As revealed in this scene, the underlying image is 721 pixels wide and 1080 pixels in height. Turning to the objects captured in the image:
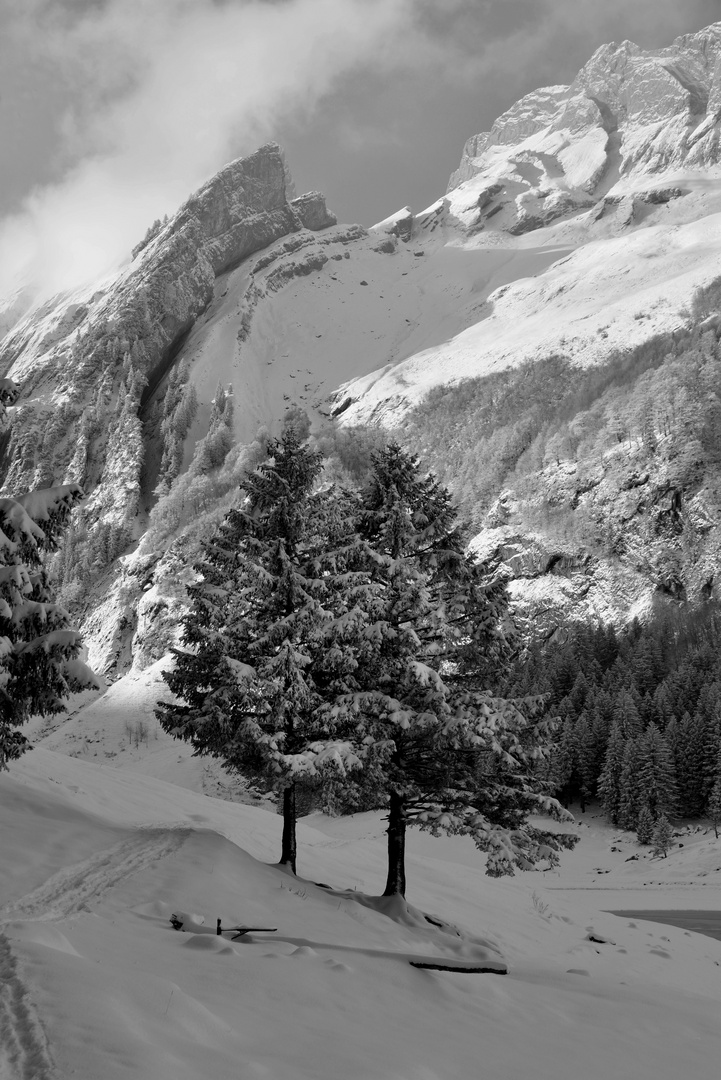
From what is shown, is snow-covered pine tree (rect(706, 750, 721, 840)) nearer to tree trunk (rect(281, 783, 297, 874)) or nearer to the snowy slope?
the snowy slope

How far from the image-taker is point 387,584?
46.8ft

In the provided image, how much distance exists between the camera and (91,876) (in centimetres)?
1091

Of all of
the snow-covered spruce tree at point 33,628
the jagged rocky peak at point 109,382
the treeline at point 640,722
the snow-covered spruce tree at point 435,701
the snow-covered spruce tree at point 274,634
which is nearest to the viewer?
the snow-covered spruce tree at point 33,628

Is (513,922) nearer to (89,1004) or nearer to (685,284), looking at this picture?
(89,1004)

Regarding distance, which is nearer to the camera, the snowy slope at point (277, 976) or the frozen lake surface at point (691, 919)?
the snowy slope at point (277, 976)

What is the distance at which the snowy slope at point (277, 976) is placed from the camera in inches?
186

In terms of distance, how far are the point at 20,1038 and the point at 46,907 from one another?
543cm

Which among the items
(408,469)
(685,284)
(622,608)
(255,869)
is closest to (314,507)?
(408,469)

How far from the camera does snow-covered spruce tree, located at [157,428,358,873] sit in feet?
44.2

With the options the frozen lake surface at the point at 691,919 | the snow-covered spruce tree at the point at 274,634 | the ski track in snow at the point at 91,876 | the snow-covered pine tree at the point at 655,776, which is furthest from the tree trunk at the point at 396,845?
the snow-covered pine tree at the point at 655,776

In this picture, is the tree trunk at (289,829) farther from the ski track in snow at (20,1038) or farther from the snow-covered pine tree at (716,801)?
the snow-covered pine tree at (716,801)

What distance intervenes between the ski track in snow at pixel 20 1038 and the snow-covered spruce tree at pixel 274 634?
7.32 m

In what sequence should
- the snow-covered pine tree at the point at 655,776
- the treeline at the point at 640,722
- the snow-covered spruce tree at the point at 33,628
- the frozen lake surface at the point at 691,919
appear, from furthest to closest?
the treeline at the point at 640,722 < the snow-covered pine tree at the point at 655,776 < the frozen lake surface at the point at 691,919 < the snow-covered spruce tree at the point at 33,628

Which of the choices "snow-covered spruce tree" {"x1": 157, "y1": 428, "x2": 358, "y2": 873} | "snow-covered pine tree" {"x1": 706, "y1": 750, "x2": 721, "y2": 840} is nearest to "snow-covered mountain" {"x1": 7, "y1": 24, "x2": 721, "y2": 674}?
"snow-covered pine tree" {"x1": 706, "y1": 750, "x2": 721, "y2": 840}
